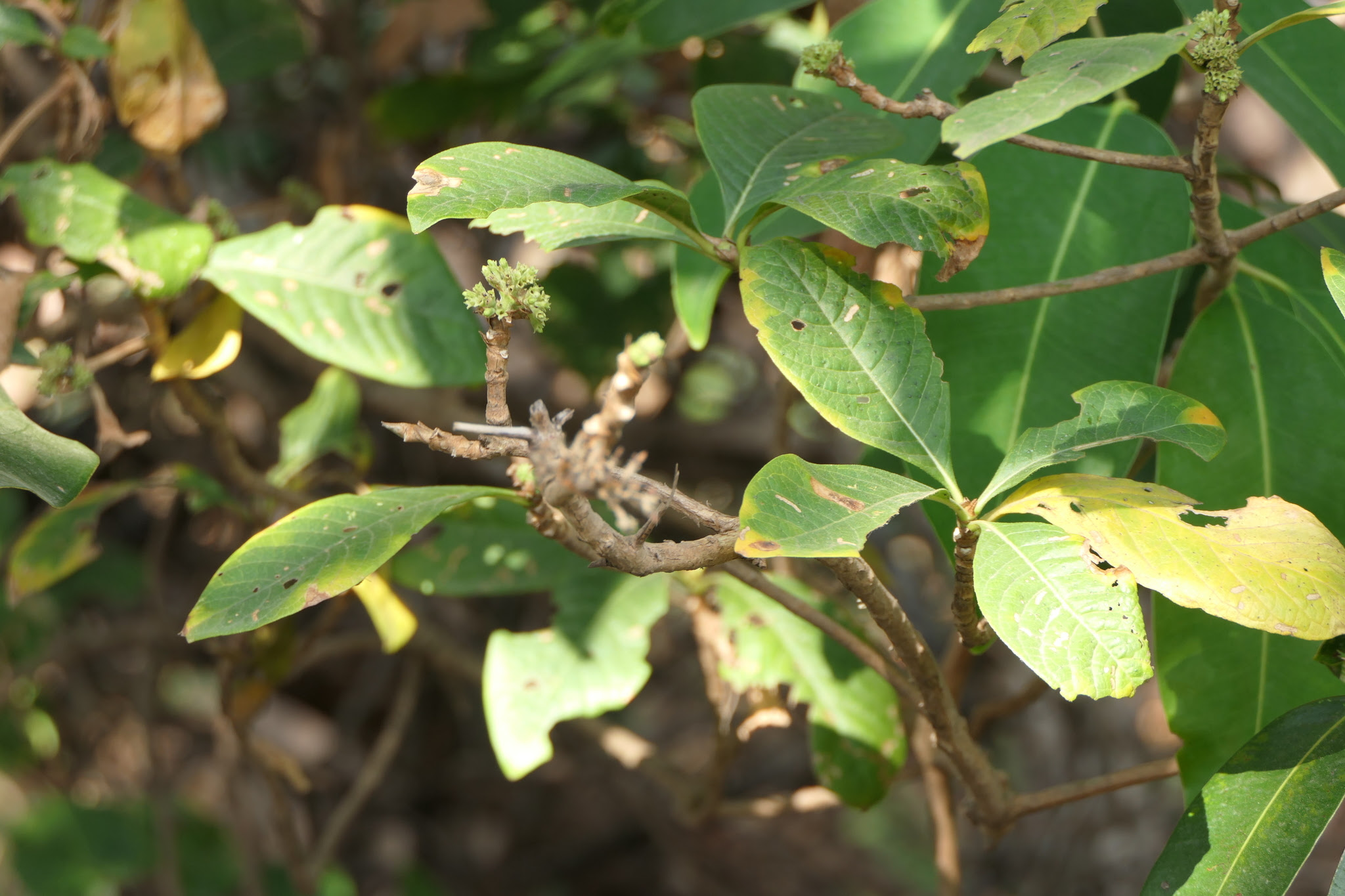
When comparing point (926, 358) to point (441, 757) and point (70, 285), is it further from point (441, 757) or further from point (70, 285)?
point (441, 757)

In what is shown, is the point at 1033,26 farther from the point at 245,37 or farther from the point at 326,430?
the point at 245,37

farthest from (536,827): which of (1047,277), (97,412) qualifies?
(1047,277)

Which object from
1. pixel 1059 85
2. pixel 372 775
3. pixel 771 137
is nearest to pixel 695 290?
pixel 771 137

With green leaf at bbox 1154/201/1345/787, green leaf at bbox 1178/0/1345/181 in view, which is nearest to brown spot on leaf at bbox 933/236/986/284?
green leaf at bbox 1154/201/1345/787

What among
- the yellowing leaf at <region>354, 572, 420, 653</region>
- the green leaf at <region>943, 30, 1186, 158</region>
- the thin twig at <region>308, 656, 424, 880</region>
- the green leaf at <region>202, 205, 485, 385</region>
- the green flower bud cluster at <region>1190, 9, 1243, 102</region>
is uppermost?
the green flower bud cluster at <region>1190, 9, 1243, 102</region>

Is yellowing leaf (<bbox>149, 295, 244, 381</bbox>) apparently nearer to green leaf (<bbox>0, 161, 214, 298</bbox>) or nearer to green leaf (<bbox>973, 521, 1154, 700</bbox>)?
green leaf (<bbox>0, 161, 214, 298</bbox>)

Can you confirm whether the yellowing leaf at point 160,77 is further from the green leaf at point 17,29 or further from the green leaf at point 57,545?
the green leaf at point 57,545

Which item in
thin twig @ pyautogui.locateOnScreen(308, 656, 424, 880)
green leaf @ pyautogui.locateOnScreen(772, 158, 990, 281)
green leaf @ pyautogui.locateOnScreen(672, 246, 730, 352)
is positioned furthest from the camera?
thin twig @ pyautogui.locateOnScreen(308, 656, 424, 880)

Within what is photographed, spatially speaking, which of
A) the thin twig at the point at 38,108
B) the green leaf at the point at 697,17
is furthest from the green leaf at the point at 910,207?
the thin twig at the point at 38,108
